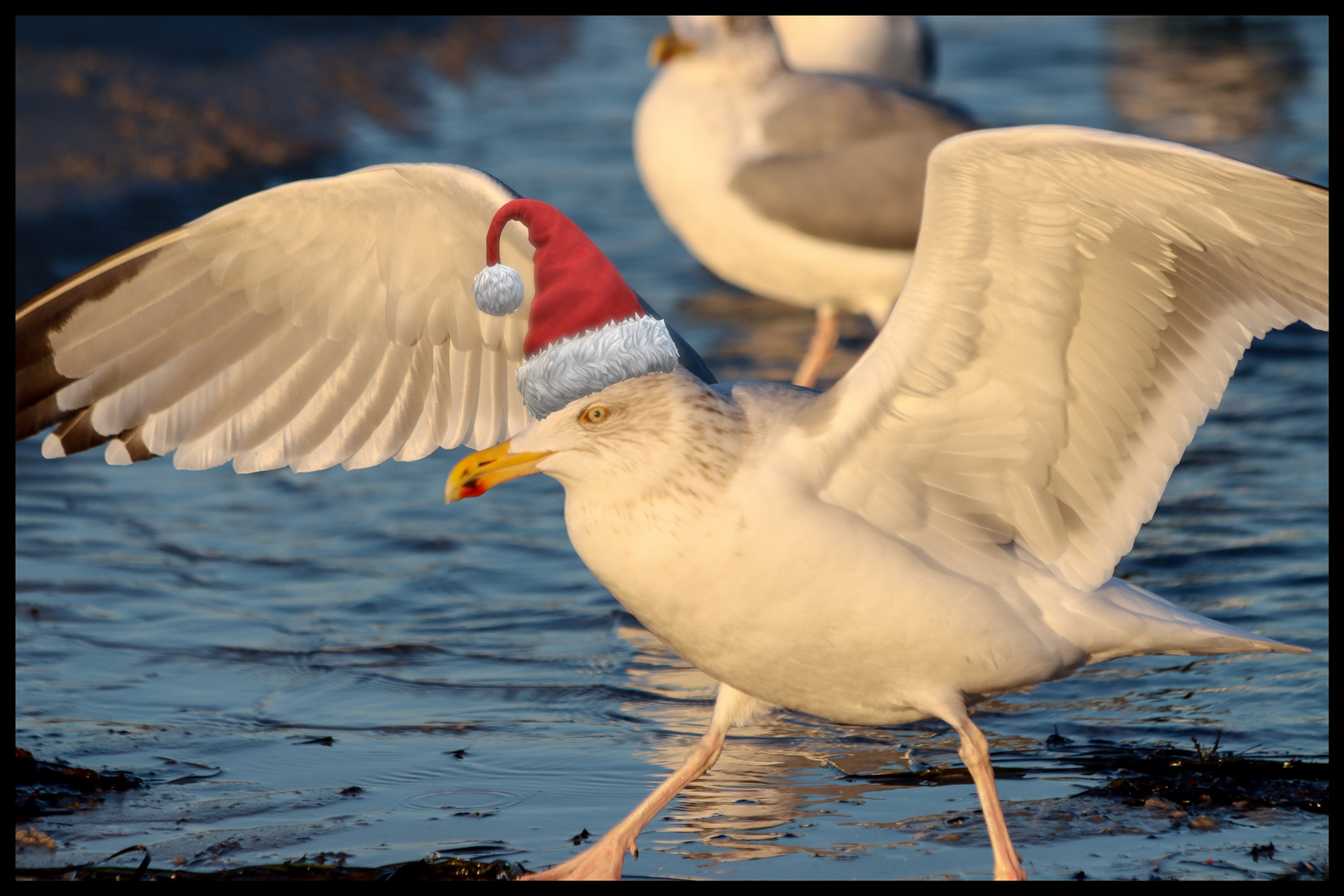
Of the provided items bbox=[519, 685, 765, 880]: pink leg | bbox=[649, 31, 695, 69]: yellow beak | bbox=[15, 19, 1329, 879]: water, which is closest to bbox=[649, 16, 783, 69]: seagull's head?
bbox=[649, 31, 695, 69]: yellow beak

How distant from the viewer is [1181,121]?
1262cm

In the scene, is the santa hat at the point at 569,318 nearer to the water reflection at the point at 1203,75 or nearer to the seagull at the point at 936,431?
the seagull at the point at 936,431

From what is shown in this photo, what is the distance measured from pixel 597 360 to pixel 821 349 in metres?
4.55

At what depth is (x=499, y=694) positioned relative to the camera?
4.81m

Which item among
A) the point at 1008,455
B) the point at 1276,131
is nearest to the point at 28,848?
the point at 1008,455

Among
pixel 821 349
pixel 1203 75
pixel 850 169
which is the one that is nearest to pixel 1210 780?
pixel 821 349

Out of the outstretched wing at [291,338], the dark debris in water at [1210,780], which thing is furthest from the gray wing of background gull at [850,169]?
the dark debris in water at [1210,780]

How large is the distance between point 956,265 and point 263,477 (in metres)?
4.27

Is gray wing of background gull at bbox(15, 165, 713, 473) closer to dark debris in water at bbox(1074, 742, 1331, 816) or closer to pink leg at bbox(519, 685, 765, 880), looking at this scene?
pink leg at bbox(519, 685, 765, 880)

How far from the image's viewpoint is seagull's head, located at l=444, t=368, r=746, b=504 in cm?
349

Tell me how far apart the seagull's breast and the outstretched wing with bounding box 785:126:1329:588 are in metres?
0.13

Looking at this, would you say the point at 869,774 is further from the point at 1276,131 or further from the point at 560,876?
the point at 1276,131

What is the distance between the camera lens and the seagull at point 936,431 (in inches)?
133

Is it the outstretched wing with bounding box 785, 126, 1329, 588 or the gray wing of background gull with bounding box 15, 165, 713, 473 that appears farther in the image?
the gray wing of background gull with bounding box 15, 165, 713, 473
